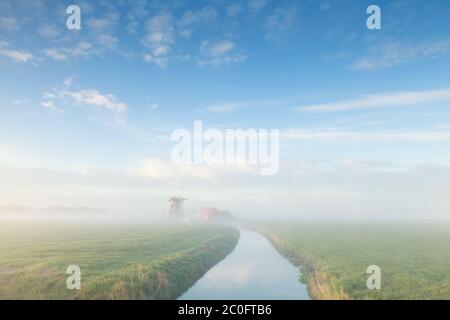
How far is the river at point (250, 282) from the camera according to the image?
27000 millimetres

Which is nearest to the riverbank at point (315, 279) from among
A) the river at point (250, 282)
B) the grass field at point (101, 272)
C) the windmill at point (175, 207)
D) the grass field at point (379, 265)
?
the grass field at point (379, 265)

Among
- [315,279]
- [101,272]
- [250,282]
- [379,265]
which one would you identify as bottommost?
[250,282]

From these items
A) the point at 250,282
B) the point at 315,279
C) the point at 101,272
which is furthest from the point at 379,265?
the point at 101,272

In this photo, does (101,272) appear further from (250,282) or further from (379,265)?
(379,265)

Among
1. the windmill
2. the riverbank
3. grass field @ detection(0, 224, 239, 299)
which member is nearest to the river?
the riverbank

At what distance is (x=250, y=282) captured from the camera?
3116 cm

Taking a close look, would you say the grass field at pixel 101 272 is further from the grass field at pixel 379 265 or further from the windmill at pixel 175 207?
the windmill at pixel 175 207

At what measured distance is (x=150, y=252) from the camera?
40.3m

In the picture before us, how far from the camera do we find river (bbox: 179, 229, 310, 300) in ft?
88.6

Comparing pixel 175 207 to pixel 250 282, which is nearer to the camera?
pixel 250 282

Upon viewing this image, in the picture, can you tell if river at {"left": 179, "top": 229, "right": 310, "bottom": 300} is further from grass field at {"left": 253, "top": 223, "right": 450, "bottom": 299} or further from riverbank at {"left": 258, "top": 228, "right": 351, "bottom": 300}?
grass field at {"left": 253, "top": 223, "right": 450, "bottom": 299}
